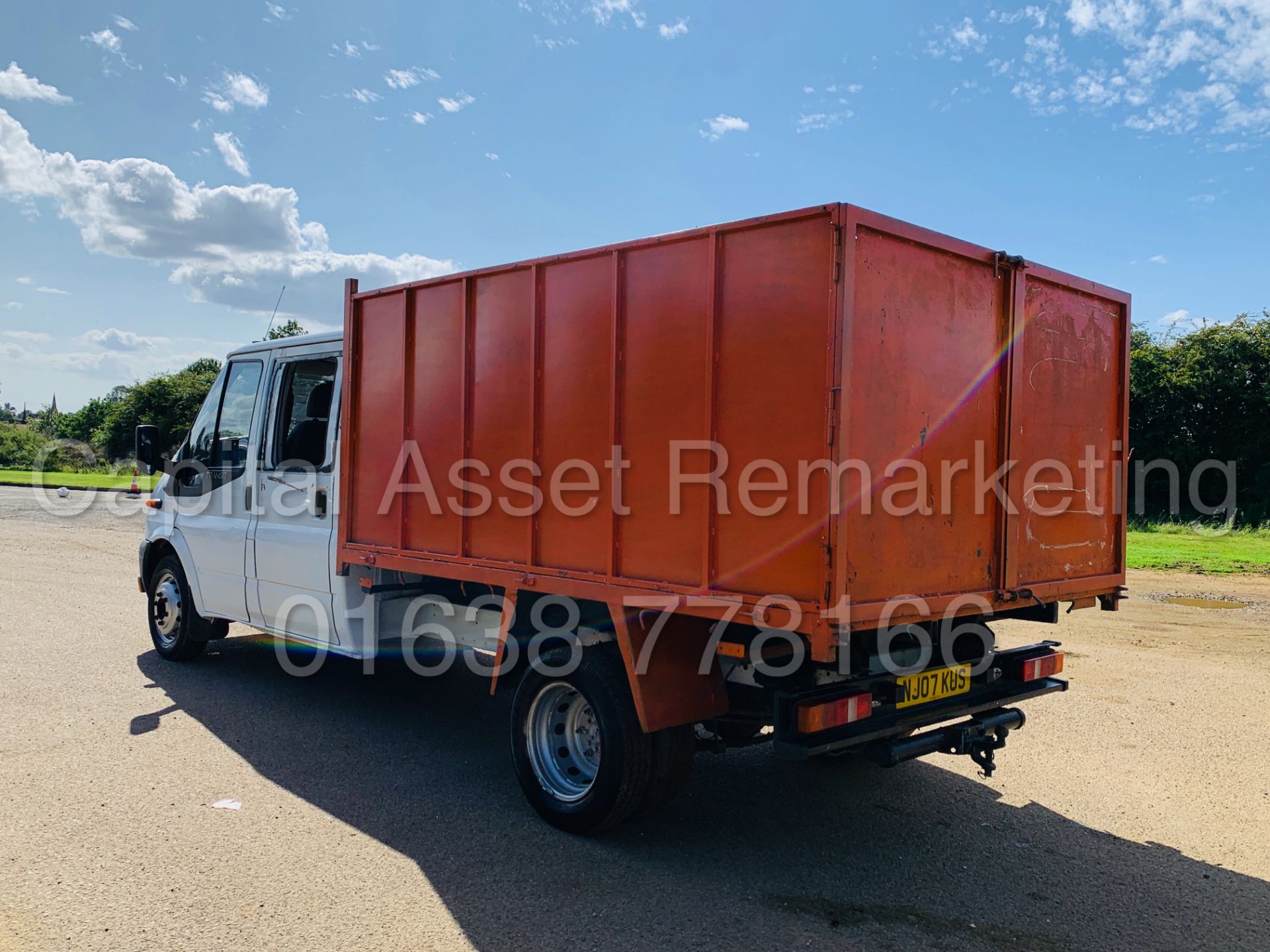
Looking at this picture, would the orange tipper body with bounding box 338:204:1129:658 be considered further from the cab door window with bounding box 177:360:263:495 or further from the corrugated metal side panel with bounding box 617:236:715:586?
the cab door window with bounding box 177:360:263:495

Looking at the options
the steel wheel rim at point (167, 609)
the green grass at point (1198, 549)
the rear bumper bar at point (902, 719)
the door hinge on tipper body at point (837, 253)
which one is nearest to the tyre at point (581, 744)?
the rear bumper bar at point (902, 719)

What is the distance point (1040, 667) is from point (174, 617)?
257 inches

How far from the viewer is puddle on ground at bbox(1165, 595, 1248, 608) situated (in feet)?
35.8

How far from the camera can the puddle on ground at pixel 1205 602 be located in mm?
10914

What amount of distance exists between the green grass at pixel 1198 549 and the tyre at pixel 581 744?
1272 centimetres

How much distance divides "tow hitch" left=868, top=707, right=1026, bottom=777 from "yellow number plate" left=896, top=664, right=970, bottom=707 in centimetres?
15

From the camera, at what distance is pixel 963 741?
4191mm

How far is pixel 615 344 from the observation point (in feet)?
13.3

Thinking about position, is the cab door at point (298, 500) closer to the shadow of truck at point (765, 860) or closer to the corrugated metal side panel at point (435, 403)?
the shadow of truck at point (765, 860)

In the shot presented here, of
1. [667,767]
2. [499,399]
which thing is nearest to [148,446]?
[499,399]

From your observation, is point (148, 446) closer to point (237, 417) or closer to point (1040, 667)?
point (237, 417)

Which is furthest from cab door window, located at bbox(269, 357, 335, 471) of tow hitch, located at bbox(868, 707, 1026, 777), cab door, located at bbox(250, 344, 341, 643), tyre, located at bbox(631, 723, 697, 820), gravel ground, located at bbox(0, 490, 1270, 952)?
tow hitch, located at bbox(868, 707, 1026, 777)

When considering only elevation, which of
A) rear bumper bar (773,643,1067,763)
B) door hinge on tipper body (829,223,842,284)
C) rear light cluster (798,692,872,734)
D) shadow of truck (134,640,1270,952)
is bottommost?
shadow of truck (134,640,1270,952)

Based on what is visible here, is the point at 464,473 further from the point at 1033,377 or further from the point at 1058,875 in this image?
the point at 1058,875
